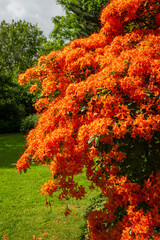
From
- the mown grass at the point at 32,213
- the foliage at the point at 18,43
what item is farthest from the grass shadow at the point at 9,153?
the foliage at the point at 18,43

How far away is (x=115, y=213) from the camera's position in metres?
3.56

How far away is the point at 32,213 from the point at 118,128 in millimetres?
4895

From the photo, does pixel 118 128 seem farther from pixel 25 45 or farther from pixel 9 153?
pixel 25 45

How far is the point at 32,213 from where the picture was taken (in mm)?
6246

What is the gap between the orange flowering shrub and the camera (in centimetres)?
267

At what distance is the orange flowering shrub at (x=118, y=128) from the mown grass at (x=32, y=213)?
71.9 inches

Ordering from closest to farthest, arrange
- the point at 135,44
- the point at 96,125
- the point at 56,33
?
the point at 96,125
the point at 135,44
the point at 56,33

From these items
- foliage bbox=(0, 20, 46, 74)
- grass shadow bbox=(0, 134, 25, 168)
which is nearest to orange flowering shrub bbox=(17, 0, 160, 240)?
grass shadow bbox=(0, 134, 25, 168)

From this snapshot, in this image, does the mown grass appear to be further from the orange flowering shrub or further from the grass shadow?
the grass shadow

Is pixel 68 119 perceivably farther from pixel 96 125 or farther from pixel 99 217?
pixel 99 217

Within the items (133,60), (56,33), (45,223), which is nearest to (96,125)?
(133,60)

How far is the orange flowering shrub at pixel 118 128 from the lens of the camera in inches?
105

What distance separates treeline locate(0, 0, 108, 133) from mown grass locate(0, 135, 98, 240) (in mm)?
3213

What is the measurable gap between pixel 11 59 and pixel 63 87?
38.3 metres
